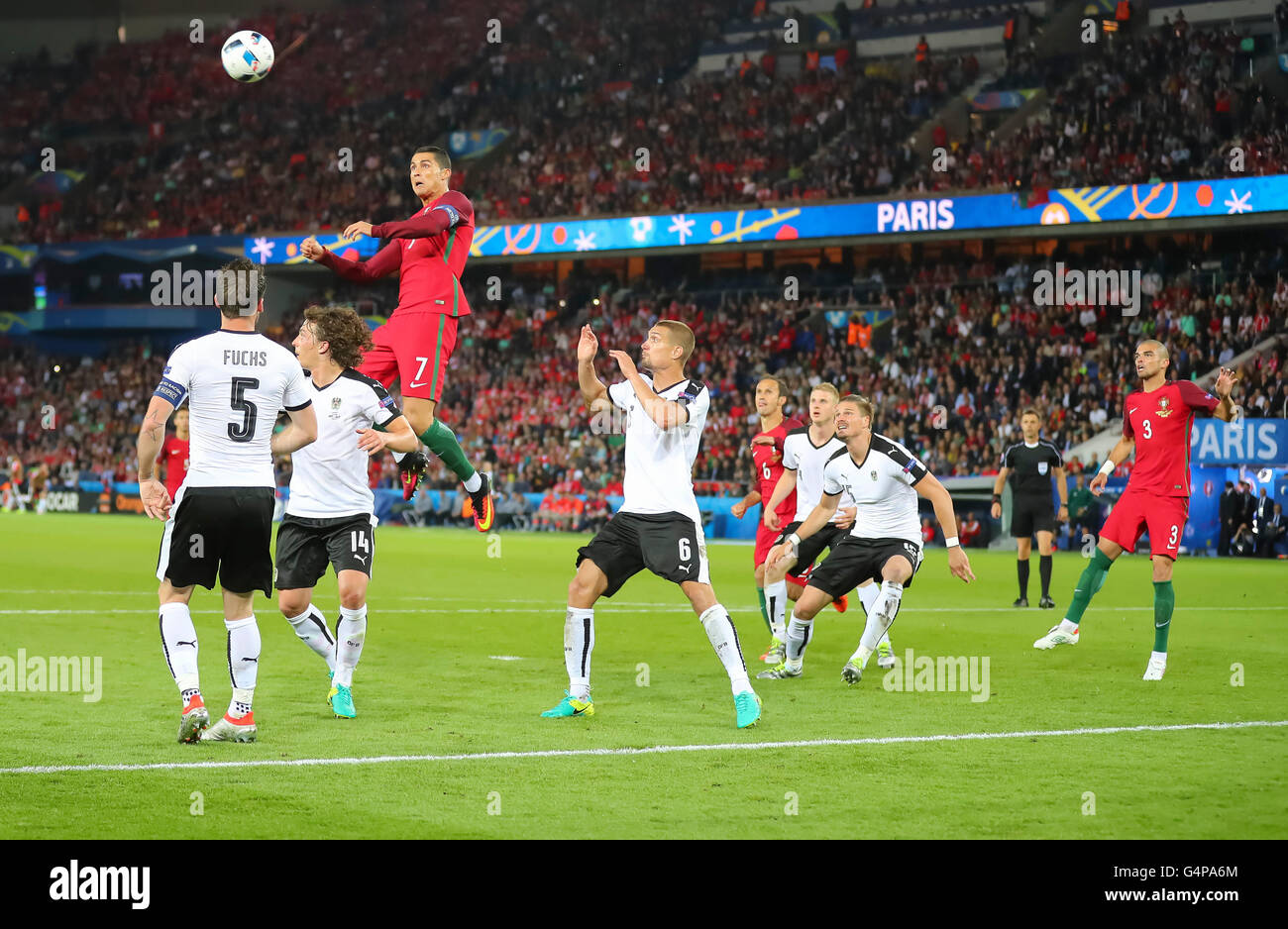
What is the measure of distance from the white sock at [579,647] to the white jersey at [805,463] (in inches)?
156

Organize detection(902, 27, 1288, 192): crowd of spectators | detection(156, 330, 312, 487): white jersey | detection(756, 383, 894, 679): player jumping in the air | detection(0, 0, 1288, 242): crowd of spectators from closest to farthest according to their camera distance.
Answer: detection(156, 330, 312, 487): white jersey < detection(756, 383, 894, 679): player jumping in the air < detection(902, 27, 1288, 192): crowd of spectators < detection(0, 0, 1288, 242): crowd of spectators

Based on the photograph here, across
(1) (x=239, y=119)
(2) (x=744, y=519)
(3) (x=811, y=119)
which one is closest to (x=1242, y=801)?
(2) (x=744, y=519)

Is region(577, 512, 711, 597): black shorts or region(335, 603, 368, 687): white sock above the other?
region(577, 512, 711, 597): black shorts

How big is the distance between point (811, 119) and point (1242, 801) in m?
38.3

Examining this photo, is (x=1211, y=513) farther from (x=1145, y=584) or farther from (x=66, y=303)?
(x=66, y=303)

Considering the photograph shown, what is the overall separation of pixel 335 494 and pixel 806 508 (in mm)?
4943

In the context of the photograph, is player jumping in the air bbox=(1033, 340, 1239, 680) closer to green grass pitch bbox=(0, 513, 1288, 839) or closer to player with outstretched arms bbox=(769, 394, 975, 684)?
green grass pitch bbox=(0, 513, 1288, 839)

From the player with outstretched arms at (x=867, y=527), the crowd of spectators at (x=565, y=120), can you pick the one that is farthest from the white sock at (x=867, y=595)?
the crowd of spectators at (x=565, y=120)

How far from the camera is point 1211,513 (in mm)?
28750

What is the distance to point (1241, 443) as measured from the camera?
27.3m

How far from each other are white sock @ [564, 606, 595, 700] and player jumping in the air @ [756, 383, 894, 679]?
3.08 m

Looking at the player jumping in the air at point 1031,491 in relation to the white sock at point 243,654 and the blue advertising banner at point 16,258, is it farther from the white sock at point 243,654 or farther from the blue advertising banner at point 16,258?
the blue advertising banner at point 16,258

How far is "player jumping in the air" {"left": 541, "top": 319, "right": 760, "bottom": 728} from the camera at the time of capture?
8445mm

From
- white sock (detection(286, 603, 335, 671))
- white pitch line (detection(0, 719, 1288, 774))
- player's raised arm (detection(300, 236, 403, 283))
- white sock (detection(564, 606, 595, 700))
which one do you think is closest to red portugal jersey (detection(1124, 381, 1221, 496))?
white pitch line (detection(0, 719, 1288, 774))
